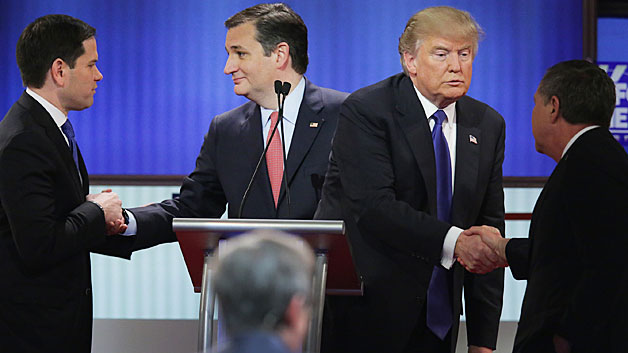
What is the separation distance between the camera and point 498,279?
306 centimetres

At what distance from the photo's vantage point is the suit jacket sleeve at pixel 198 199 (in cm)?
360

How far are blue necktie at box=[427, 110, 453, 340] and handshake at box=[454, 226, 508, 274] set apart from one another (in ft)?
0.33

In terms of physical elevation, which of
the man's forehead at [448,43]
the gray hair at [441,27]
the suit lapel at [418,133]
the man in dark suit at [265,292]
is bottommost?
the man in dark suit at [265,292]

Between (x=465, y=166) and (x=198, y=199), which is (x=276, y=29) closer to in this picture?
(x=198, y=199)

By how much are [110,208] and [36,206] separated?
407 mm

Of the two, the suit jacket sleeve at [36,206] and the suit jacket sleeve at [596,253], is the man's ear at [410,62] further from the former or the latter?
the suit jacket sleeve at [36,206]

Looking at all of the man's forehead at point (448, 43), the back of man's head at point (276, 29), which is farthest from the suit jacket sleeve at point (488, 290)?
the back of man's head at point (276, 29)

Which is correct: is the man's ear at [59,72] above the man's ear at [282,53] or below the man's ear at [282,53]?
below

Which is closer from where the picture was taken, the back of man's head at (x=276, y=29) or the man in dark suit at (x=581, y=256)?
the man in dark suit at (x=581, y=256)

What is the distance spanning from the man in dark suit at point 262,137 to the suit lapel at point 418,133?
1.85 feet

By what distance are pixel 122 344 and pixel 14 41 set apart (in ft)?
6.69

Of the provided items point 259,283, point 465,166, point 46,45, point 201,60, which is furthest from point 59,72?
point 201,60

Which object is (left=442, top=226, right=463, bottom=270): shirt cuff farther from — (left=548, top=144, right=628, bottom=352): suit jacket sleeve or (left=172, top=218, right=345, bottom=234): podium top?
(left=172, top=218, right=345, bottom=234): podium top

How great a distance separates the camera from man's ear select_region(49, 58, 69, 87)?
10.2ft
